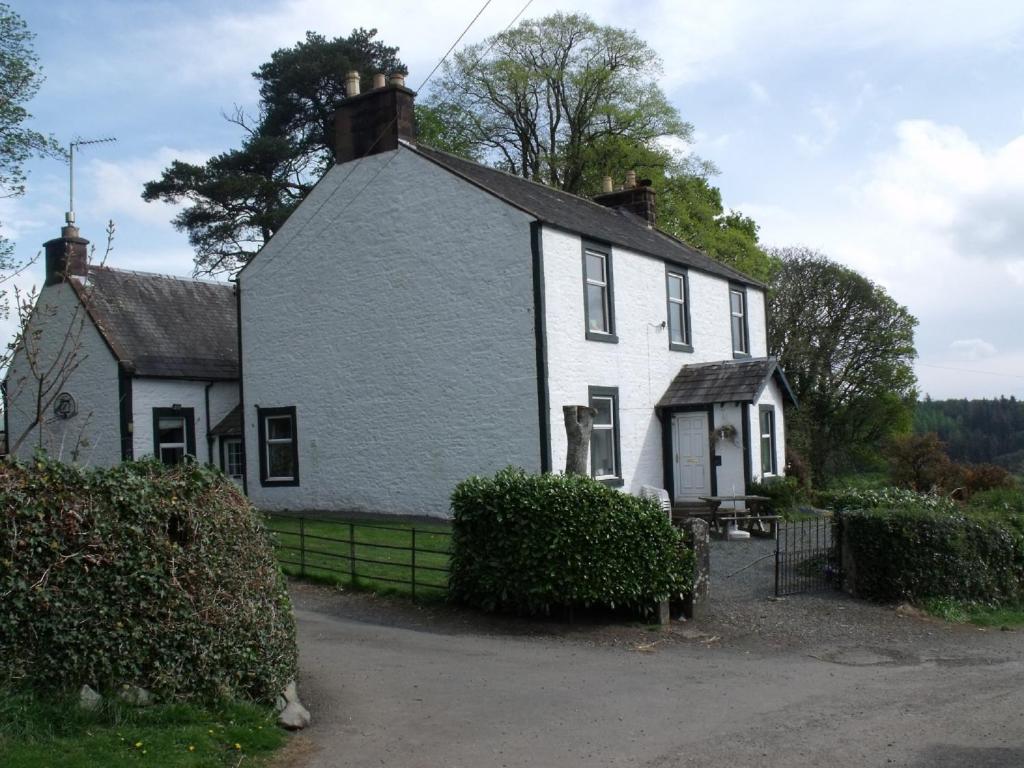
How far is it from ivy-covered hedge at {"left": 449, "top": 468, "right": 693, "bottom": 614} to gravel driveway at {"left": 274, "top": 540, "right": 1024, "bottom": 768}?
42 cm

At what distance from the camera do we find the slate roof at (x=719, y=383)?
21453mm

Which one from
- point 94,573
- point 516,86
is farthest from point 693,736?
point 516,86

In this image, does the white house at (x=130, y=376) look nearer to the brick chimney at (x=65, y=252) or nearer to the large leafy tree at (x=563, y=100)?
the brick chimney at (x=65, y=252)

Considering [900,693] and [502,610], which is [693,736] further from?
[502,610]

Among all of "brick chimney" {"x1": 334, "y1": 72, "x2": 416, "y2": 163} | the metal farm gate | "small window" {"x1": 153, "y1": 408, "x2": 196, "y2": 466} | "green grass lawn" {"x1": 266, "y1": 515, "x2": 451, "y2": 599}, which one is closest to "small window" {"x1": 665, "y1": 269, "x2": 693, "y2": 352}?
"brick chimney" {"x1": 334, "y1": 72, "x2": 416, "y2": 163}

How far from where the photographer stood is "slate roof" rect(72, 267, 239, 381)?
25.8 metres

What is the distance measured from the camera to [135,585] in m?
6.91

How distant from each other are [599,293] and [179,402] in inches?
481

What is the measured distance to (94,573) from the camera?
6770 mm

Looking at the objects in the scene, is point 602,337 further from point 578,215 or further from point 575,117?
point 575,117

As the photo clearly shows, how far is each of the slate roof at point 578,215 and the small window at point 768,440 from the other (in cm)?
404

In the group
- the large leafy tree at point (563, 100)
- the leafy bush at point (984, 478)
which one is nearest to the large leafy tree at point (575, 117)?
the large leafy tree at point (563, 100)

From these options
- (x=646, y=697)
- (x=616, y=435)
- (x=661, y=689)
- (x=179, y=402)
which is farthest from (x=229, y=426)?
(x=646, y=697)

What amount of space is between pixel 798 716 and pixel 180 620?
4.92m
